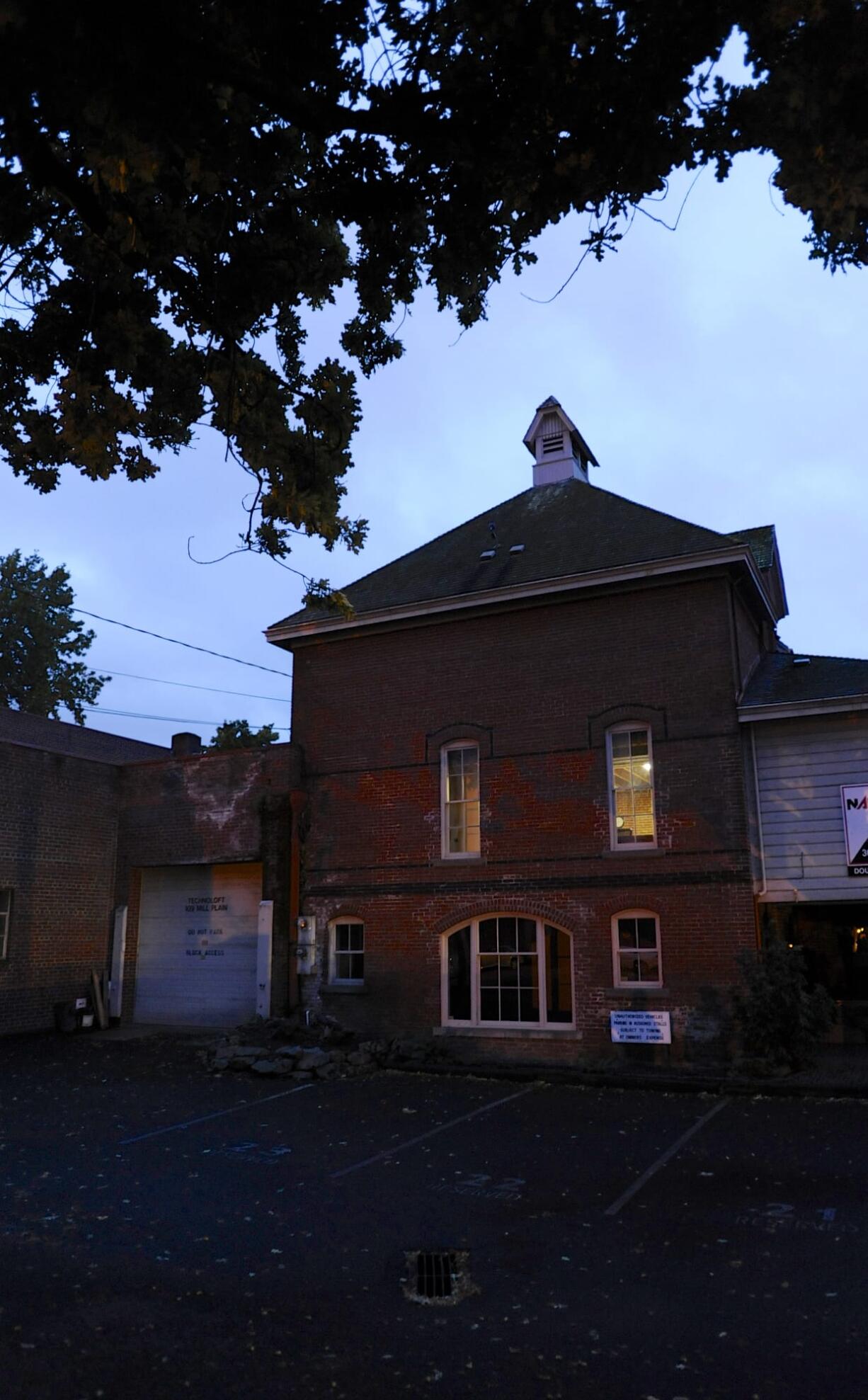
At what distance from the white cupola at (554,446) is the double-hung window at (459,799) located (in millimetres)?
6514

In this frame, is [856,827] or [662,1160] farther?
[856,827]

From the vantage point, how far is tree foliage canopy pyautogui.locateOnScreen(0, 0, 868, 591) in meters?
5.23

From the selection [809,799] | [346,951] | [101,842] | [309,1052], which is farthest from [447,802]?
[101,842]

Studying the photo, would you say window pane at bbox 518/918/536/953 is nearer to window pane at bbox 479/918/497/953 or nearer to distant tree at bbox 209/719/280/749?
window pane at bbox 479/918/497/953

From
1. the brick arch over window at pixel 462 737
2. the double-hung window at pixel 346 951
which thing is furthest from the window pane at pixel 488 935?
the brick arch over window at pixel 462 737

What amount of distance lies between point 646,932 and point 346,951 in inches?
227

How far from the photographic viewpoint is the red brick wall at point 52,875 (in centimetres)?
2014

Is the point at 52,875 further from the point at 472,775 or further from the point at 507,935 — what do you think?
the point at 507,935

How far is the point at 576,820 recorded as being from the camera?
56.6 feet

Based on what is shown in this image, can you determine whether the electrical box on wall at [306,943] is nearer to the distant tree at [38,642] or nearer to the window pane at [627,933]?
the window pane at [627,933]

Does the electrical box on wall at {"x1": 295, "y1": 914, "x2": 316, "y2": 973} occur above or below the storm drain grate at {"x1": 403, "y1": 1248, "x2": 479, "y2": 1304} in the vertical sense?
above

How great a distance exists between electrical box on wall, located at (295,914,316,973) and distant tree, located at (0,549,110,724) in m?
27.4

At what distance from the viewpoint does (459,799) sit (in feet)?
61.0

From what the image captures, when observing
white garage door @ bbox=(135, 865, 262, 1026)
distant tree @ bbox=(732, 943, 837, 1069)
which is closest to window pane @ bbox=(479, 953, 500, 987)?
distant tree @ bbox=(732, 943, 837, 1069)
